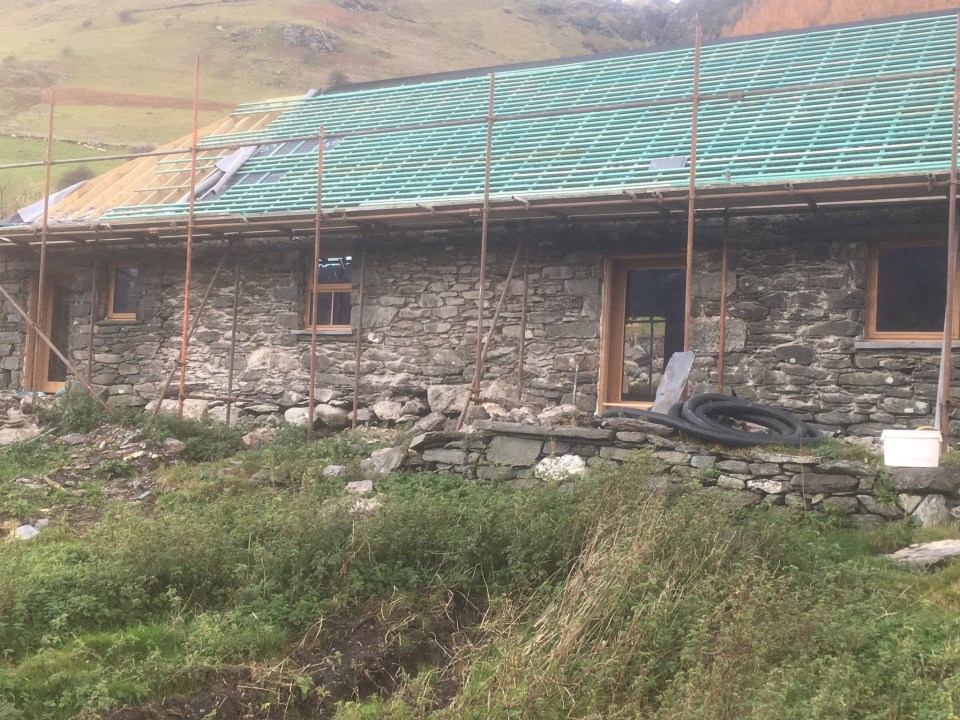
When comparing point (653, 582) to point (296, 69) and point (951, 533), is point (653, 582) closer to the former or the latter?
point (951, 533)

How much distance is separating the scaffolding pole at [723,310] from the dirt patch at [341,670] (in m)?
4.73

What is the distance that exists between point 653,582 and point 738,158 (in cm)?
598

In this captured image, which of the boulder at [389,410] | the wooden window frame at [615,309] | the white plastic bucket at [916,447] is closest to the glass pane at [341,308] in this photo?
the boulder at [389,410]

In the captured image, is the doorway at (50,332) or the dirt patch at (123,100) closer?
the doorway at (50,332)

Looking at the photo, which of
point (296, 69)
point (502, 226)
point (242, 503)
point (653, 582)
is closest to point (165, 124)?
point (296, 69)

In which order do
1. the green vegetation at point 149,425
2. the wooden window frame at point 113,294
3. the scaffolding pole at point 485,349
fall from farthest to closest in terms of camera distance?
the wooden window frame at point 113,294 < the green vegetation at point 149,425 < the scaffolding pole at point 485,349

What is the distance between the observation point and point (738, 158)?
9781mm

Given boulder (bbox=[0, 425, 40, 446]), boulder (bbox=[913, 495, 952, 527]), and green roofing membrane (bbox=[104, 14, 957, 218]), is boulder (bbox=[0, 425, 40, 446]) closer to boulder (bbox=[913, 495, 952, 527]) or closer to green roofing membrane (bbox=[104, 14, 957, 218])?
green roofing membrane (bbox=[104, 14, 957, 218])

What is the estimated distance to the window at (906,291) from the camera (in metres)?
9.26

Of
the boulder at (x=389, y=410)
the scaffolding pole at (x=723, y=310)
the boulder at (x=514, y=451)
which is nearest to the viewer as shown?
the boulder at (x=514, y=451)

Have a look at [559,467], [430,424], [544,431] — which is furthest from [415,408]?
[559,467]

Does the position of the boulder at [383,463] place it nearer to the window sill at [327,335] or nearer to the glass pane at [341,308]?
the window sill at [327,335]

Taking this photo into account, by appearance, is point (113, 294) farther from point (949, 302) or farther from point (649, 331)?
point (949, 302)

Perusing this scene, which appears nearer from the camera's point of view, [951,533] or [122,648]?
[122,648]
